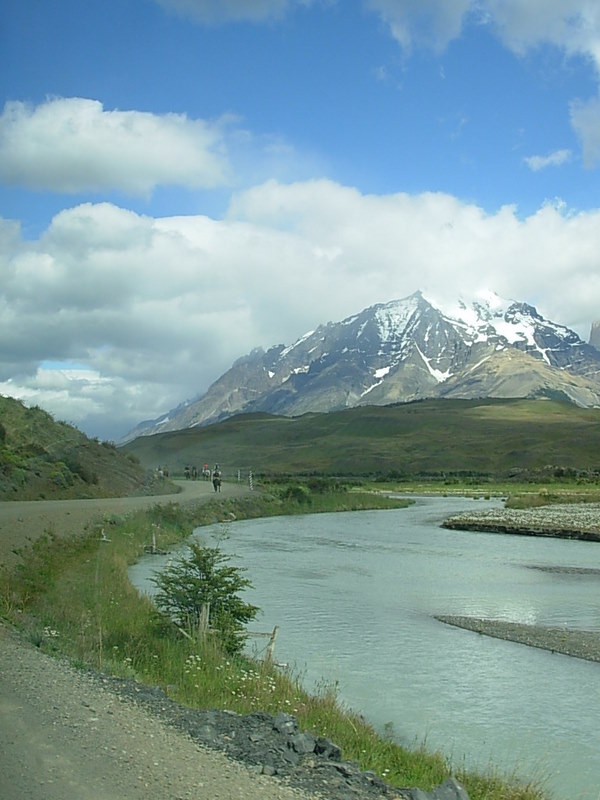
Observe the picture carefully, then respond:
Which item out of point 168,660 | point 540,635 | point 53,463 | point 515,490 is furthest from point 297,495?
point 168,660

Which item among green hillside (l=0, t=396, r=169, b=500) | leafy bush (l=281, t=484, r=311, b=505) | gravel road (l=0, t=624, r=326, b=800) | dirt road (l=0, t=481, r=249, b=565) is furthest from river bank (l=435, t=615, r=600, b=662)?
leafy bush (l=281, t=484, r=311, b=505)

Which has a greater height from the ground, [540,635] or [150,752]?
[150,752]

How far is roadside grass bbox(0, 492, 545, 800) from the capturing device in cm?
1084

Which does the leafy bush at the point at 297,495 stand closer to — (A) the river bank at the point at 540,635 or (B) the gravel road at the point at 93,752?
(A) the river bank at the point at 540,635

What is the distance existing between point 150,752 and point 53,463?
151 feet

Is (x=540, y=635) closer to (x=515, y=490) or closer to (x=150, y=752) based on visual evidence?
(x=150, y=752)

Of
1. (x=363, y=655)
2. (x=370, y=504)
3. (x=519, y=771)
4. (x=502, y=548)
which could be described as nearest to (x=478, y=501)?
(x=370, y=504)

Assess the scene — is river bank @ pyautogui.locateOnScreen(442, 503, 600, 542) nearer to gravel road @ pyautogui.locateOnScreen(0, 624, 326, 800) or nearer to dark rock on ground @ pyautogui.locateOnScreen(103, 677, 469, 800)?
dark rock on ground @ pyautogui.locateOnScreen(103, 677, 469, 800)

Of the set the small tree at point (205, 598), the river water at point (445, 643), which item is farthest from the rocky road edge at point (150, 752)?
the small tree at point (205, 598)

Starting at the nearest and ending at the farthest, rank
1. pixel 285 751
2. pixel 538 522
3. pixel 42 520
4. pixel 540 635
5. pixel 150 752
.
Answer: pixel 150 752, pixel 285 751, pixel 540 635, pixel 42 520, pixel 538 522

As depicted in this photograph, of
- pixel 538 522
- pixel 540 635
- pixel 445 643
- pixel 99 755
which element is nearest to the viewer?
pixel 99 755

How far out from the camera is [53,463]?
52438mm

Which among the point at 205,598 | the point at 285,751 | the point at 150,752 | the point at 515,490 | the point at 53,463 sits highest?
the point at 53,463

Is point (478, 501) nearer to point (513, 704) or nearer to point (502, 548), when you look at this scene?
point (502, 548)
